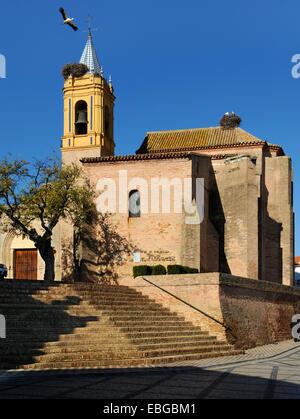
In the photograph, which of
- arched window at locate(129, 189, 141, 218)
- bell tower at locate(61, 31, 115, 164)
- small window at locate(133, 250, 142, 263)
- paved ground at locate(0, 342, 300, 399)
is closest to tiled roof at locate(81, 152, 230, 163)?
arched window at locate(129, 189, 141, 218)

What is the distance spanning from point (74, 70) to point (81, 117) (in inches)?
124

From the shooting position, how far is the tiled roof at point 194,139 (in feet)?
123

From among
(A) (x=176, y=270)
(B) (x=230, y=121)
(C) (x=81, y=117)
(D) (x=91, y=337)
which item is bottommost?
(D) (x=91, y=337)

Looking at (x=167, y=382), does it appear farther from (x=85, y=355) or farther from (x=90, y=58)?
(x=90, y=58)

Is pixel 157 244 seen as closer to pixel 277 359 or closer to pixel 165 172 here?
pixel 165 172

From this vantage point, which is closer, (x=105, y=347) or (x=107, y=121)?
(x=105, y=347)

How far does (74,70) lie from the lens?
36.0 m

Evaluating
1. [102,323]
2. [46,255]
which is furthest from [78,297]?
[46,255]

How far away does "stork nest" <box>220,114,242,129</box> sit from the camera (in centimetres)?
3966

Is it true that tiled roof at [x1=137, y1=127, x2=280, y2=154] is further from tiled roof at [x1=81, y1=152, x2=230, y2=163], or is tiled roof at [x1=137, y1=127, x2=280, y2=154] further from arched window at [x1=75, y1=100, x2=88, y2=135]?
tiled roof at [x1=81, y1=152, x2=230, y2=163]

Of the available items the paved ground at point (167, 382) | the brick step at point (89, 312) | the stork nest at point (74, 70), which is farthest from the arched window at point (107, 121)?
the paved ground at point (167, 382)

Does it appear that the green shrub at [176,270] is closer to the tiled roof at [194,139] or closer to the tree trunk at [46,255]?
the tree trunk at [46,255]

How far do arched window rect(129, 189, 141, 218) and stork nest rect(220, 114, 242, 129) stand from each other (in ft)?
40.3

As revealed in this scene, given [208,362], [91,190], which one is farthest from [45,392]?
[91,190]
